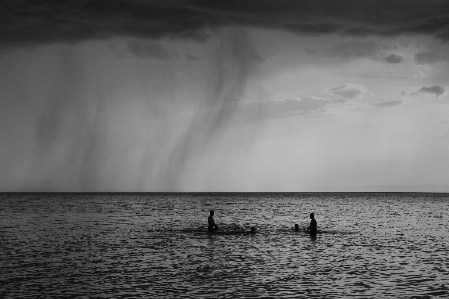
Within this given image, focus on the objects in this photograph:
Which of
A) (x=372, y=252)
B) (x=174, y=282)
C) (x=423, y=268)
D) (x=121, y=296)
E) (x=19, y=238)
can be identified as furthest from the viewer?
(x=19, y=238)

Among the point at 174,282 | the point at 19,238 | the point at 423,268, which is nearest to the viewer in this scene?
the point at 174,282

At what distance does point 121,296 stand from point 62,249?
18.3 m

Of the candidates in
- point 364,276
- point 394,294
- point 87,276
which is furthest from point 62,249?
point 394,294

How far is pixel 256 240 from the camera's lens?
147ft

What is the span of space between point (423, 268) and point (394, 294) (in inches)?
332

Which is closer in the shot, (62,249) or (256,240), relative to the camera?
(62,249)

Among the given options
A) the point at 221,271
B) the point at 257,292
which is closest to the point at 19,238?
the point at 221,271

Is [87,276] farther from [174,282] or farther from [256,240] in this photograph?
[256,240]

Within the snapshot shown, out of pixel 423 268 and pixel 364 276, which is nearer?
pixel 364 276

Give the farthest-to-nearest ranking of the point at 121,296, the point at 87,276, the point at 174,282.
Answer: the point at 87,276 → the point at 174,282 → the point at 121,296

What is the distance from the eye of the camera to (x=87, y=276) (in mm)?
26359

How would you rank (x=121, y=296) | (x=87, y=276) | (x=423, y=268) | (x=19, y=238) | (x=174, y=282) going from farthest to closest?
(x=19, y=238)
(x=423, y=268)
(x=87, y=276)
(x=174, y=282)
(x=121, y=296)

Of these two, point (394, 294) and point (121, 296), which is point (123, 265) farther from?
point (394, 294)

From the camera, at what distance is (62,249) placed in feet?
124
